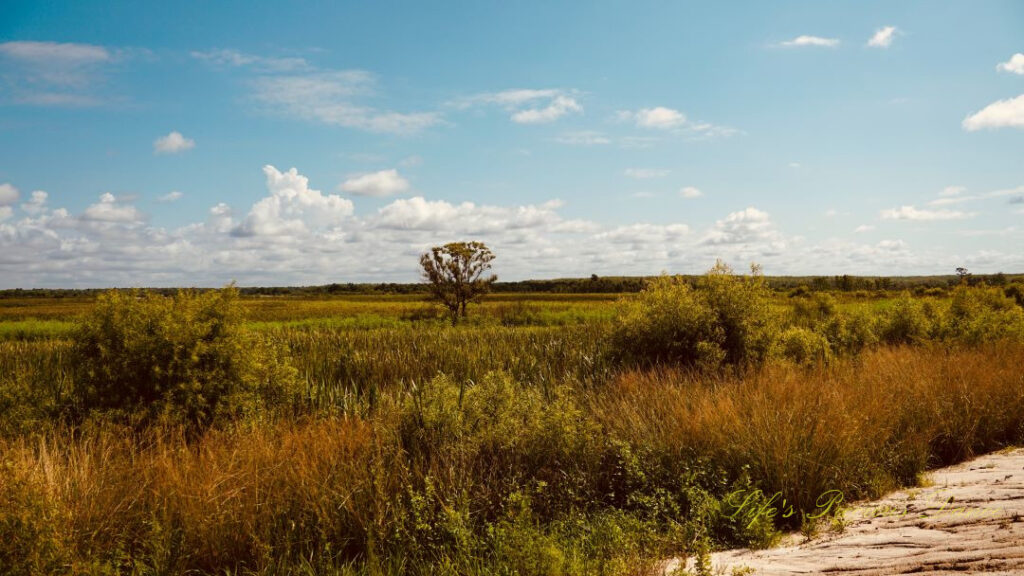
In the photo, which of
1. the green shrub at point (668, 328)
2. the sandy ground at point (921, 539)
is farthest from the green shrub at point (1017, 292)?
the sandy ground at point (921, 539)

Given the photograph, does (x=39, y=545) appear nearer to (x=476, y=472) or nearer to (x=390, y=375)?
(x=476, y=472)

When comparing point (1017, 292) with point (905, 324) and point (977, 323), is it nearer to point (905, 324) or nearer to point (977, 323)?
point (905, 324)

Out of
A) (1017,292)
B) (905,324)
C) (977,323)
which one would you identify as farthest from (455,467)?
(1017,292)

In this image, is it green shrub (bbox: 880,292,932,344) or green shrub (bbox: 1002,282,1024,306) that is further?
green shrub (bbox: 1002,282,1024,306)

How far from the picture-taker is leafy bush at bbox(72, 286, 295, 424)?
→ 8.15 meters

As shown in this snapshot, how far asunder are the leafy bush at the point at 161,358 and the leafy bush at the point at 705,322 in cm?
895

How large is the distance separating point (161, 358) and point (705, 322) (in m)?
10.8

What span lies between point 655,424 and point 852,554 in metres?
3.26

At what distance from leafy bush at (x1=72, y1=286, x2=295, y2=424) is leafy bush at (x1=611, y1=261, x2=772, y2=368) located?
8.95 m

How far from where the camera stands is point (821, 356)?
44.6ft

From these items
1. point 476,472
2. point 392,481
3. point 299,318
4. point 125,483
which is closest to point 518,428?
point 476,472

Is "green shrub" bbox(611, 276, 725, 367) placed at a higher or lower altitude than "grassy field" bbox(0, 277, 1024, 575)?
higher

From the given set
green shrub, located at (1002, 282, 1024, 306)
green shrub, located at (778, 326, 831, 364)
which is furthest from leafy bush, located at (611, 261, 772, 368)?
green shrub, located at (1002, 282, 1024, 306)

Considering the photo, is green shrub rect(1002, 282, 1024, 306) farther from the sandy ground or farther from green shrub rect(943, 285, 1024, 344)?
the sandy ground
